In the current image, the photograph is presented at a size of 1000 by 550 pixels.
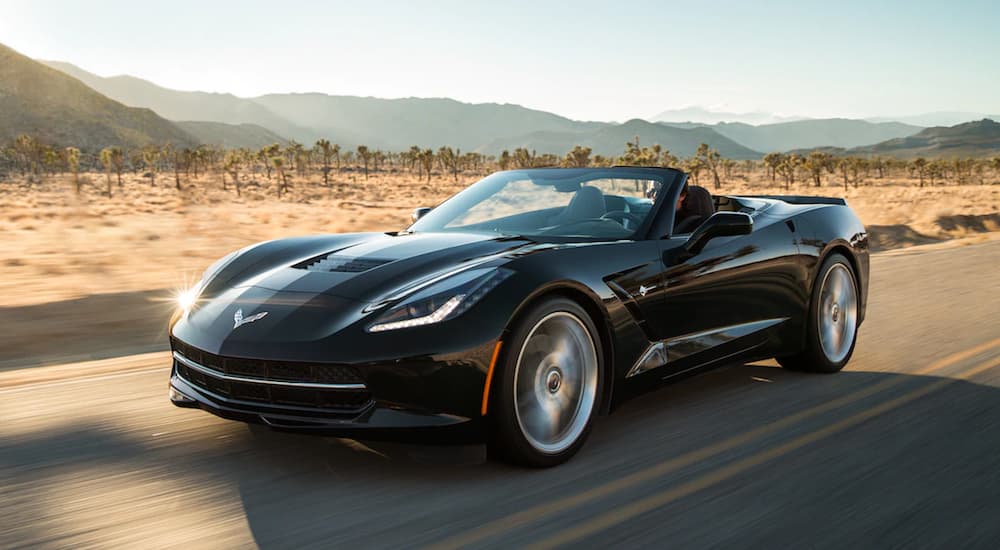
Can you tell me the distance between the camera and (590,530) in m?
3.15

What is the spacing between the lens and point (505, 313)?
3574mm

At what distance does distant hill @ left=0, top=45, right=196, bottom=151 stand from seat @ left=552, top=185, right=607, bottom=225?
153 m

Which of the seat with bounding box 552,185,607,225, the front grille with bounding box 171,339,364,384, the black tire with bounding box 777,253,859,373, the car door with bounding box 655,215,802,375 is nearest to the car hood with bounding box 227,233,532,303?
the front grille with bounding box 171,339,364,384

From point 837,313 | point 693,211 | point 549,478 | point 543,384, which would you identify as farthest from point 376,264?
point 837,313

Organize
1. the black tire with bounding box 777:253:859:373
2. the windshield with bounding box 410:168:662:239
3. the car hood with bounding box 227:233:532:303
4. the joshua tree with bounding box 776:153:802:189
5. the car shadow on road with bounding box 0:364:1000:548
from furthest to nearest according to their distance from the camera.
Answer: the joshua tree with bounding box 776:153:802:189 < the black tire with bounding box 777:253:859:373 < the windshield with bounding box 410:168:662:239 < the car hood with bounding box 227:233:532:303 < the car shadow on road with bounding box 0:364:1000:548

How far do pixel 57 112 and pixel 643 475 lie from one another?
16606 centimetres

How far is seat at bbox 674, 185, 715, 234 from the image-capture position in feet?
16.0

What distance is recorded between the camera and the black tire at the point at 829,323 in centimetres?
565

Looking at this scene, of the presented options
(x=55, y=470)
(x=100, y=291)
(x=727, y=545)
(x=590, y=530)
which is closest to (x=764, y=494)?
(x=727, y=545)

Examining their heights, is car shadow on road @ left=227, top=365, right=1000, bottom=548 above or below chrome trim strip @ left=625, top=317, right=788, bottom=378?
below

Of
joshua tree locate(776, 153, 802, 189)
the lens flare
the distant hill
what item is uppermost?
the distant hill

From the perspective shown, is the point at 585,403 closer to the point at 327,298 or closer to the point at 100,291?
the point at 327,298

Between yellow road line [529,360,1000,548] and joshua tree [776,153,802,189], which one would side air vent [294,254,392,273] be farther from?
joshua tree [776,153,802,189]

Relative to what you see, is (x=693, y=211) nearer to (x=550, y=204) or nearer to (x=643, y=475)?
(x=550, y=204)
